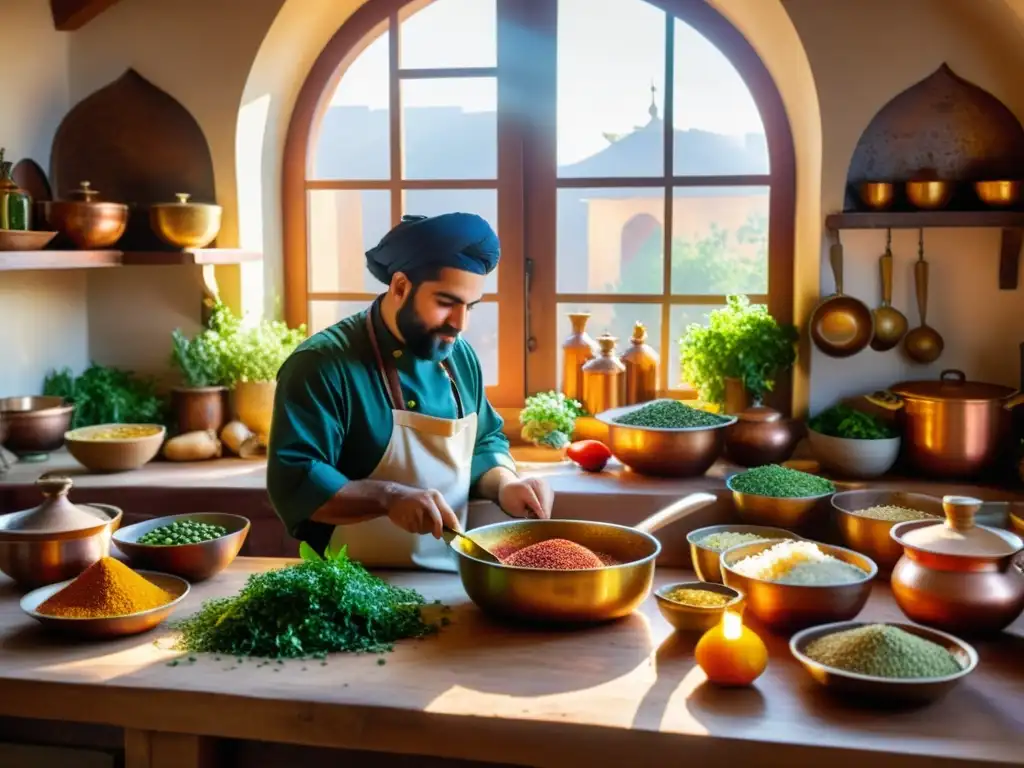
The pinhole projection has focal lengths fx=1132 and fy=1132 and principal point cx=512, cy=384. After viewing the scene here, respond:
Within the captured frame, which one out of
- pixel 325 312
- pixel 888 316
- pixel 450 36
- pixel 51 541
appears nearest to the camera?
pixel 51 541

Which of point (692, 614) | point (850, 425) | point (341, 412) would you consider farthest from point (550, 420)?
point (692, 614)

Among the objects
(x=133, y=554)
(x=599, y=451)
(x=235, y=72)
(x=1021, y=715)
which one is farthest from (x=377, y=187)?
(x=1021, y=715)

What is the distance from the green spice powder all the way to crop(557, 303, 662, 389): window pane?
2.29 metres

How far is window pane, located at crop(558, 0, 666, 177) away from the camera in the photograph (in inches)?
164

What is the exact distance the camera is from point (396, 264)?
9.11 feet

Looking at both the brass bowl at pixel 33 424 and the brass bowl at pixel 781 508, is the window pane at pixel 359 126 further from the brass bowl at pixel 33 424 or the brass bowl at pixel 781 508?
the brass bowl at pixel 781 508

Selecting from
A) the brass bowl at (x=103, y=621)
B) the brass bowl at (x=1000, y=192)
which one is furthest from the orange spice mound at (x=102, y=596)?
the brass bowl at (x=1000, y=192)

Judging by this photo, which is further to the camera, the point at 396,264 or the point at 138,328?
the point at 138,328

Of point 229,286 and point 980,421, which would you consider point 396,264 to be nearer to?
point 229,286

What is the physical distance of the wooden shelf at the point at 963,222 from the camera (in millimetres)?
3580

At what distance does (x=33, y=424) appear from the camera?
12.1 ft

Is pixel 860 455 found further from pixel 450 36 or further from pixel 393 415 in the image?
pixel 450 36

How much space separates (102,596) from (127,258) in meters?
1.83

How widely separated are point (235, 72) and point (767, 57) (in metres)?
1.91
